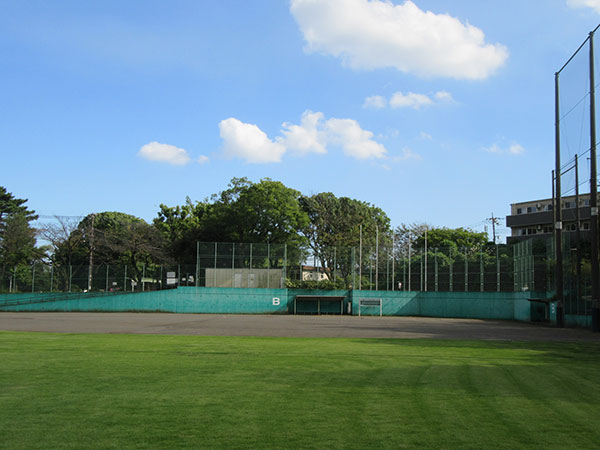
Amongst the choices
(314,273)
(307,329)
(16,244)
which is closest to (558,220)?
(307,329)

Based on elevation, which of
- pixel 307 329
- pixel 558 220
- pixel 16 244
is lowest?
pixel 307 329

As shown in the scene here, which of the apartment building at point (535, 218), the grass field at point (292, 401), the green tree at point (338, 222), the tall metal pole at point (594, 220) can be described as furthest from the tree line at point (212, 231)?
the grass field at point (292, 401)

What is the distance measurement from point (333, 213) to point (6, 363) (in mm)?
55839

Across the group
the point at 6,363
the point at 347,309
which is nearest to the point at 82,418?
the point at 6,363

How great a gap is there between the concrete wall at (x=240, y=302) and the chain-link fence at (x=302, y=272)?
727 mm

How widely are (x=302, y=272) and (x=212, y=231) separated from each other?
54.0 feet

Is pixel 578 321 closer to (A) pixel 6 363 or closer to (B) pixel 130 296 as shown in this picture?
(A) pixel 6 363

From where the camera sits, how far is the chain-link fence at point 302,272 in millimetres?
44031

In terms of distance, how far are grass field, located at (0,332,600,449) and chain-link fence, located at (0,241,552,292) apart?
106 feet

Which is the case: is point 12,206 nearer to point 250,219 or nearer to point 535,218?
point 250,219

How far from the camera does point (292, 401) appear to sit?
711 centimetres

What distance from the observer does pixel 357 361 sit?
1156 cm

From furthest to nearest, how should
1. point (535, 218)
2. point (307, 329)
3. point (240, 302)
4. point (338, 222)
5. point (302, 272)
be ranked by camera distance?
point (535, 218) → point (338, 222) → point (302, 272) → point (240, 302) → point (307, 329)

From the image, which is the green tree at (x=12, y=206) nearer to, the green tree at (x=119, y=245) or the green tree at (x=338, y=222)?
the green tree at (x=119, y=245)
